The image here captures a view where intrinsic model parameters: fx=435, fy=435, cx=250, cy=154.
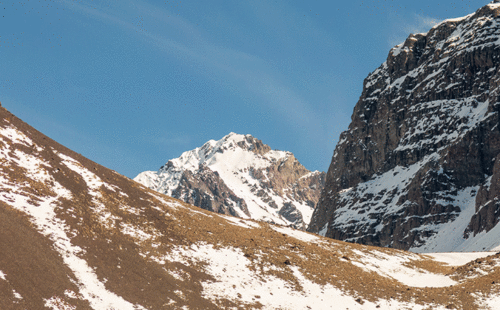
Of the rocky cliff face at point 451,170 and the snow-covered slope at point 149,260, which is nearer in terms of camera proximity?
the snow-covered slope at point 149,260

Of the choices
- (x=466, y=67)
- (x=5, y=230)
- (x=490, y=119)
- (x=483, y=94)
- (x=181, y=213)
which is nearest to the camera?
(x=5, y=230)

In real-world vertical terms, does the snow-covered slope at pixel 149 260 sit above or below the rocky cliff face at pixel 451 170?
below

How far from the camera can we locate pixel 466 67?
189375 mm

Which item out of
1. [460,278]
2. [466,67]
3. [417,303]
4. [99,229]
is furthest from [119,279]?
[466,67]

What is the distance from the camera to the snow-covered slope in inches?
880

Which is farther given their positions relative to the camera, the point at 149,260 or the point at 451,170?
the point at 451,170

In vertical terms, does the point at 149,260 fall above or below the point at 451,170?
below

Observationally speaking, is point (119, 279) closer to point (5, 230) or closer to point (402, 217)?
point (5, 230)

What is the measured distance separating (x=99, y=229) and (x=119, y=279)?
5.40 meters

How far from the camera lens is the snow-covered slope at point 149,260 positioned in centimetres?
2236

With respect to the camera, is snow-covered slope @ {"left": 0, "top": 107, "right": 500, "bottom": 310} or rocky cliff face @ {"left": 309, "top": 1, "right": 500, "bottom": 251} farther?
rocky cliff face @ {"left": 309, "top": 1, "right": 500, "bottom": 251}

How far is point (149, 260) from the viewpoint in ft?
91.1

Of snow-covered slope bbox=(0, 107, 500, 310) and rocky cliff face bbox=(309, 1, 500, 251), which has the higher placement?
rocky cliff face bbox=(309, 1, 500, 251)

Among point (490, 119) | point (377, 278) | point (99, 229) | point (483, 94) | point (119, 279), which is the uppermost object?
point (483, 94)
